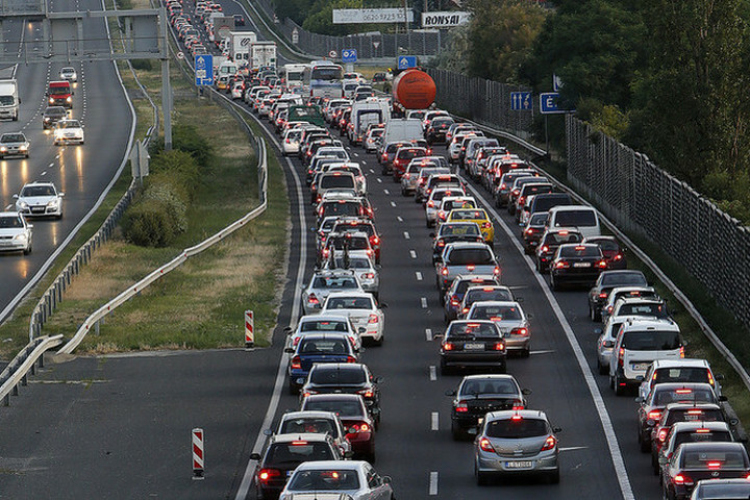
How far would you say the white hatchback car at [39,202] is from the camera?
2741 inches

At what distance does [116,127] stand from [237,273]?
6021cm

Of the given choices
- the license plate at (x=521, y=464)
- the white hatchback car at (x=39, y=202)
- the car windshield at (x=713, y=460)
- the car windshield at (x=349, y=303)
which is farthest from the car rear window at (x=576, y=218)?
the car windshield at (x=713, y=460)

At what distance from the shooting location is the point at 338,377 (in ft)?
107

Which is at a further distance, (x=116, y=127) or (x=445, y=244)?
(x=116, y=127)

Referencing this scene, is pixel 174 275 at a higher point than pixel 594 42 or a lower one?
lower

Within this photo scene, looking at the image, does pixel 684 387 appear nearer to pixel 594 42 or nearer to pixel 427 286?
pixel 427 286

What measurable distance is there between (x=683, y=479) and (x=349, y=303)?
1906cm

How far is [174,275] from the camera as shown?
2232 inches

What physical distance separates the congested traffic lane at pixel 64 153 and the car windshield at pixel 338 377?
→ 19296 millimetres

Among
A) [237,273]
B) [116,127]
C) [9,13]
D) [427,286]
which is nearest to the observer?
[427,286]

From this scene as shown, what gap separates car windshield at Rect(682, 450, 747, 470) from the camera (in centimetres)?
2486

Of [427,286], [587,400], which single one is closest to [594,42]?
[427,286]

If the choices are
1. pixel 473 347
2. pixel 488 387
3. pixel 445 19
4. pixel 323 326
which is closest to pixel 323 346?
pixel 323 326

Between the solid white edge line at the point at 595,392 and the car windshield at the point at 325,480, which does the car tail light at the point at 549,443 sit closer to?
the solid white edge line at the point at 595,392
